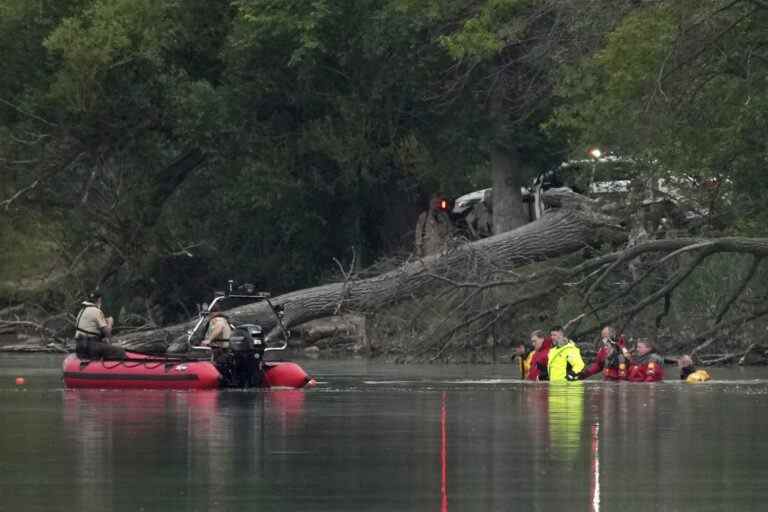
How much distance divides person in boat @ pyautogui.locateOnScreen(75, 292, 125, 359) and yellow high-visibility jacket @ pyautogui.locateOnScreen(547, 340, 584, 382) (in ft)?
22.9

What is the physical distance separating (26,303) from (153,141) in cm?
541

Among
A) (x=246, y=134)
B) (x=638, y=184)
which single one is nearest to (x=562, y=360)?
(x=638, y=184)

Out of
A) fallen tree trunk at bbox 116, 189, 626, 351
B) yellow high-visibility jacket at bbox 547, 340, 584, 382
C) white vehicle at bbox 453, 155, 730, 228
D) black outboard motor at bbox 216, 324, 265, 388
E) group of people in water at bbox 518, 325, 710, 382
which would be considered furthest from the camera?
white vehicle at bbox 453, 155, 730, 228

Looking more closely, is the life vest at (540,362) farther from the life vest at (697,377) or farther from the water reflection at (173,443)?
the water reflection at (173,443)

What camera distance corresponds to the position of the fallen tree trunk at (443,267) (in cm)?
3984

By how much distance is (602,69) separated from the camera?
4178cm

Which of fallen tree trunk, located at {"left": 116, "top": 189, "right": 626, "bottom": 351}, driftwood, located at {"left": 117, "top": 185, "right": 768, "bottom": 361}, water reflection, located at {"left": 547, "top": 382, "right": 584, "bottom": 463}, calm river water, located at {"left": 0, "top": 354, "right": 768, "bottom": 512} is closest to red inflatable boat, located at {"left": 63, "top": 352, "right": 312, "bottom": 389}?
calm river water, located at {"left": 0, "top": 354, "right": 768, "bottom": 512}

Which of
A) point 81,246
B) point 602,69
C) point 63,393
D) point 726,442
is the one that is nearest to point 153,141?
point 81,246

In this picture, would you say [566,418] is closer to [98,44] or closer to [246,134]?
[98,44]

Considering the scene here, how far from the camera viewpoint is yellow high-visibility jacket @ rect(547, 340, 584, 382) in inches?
1330

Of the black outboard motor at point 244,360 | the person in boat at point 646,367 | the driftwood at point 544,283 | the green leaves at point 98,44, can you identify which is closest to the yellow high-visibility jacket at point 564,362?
the person in boat at point 646,367

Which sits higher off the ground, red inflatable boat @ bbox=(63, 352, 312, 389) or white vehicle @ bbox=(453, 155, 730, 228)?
white vehicle @ bbox=(453, 155, 730, 228)

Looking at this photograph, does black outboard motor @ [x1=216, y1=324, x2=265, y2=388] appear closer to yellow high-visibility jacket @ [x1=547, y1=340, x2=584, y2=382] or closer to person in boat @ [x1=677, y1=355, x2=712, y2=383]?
yellow high-visibility jacket @ [x1=547, y1=340, x2=584, y2=382]

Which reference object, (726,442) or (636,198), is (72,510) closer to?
(726,442)
